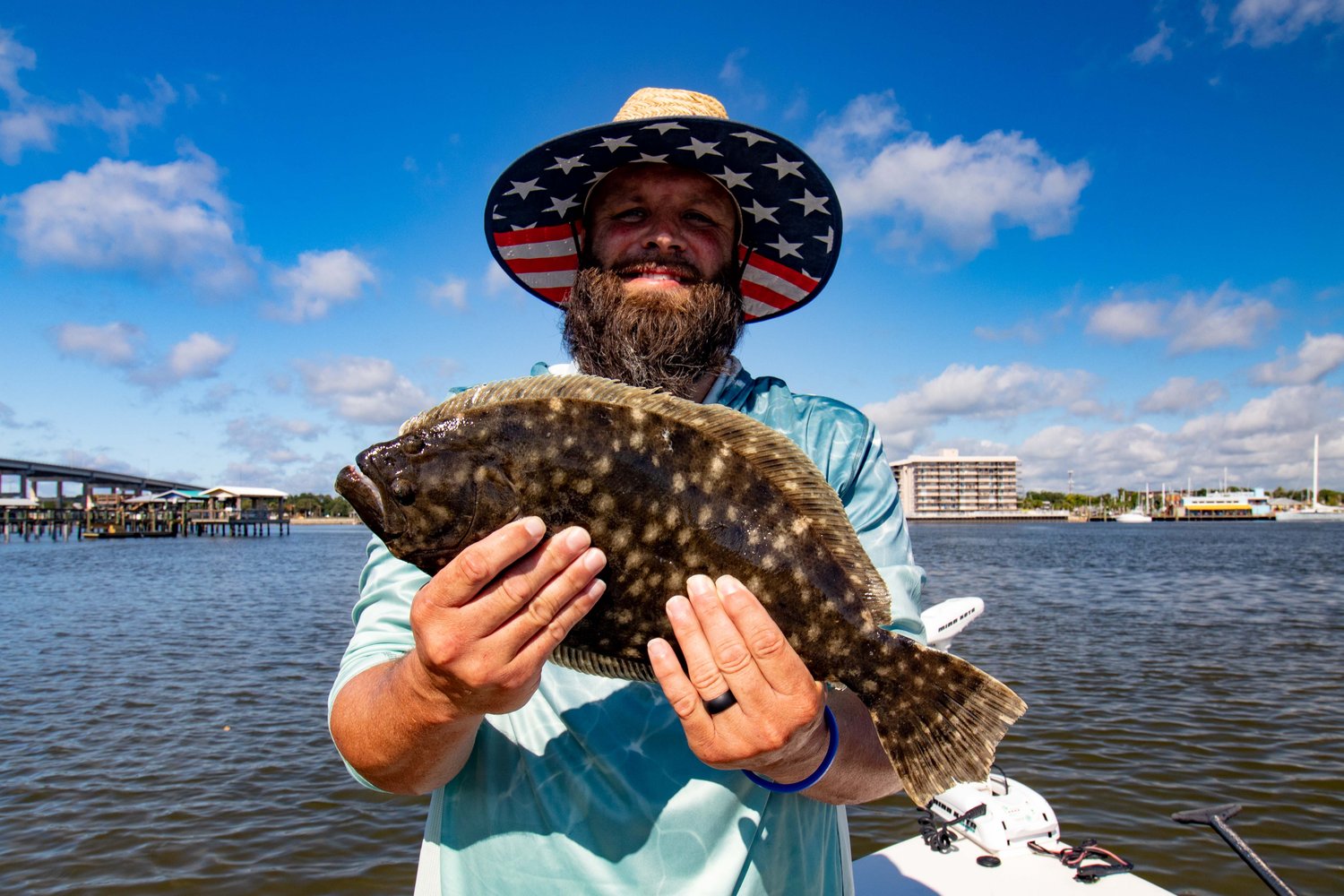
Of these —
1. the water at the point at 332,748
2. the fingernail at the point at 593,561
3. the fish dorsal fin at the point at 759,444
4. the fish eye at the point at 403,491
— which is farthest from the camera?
the water at the point at 332,748

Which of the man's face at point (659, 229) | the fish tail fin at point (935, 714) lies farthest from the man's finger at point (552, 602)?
the man's face at point (659, 229)

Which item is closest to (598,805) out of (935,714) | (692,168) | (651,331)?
(935,714)

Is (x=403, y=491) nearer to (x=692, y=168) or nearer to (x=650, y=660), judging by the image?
(x=650, y=660)

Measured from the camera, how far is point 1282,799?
1272 cm

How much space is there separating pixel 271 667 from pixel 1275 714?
25.2 metres

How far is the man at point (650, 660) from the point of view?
2340 mm

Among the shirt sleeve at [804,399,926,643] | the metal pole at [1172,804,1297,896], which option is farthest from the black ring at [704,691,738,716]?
the metal pole at [1172,804,1297,896]

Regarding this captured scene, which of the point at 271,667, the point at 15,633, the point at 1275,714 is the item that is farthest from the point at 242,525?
the point at 1275,714

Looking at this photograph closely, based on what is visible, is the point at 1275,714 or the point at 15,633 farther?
the point at 15,633

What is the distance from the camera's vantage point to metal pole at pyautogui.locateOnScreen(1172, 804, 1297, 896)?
241 inches

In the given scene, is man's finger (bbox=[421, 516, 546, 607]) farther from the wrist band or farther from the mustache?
the mustache

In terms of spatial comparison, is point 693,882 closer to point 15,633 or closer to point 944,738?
point 944,738

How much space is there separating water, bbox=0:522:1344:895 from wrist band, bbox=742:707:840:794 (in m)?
10.1

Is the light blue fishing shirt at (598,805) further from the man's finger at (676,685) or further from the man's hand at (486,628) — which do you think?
the man's hand at (486,628)
